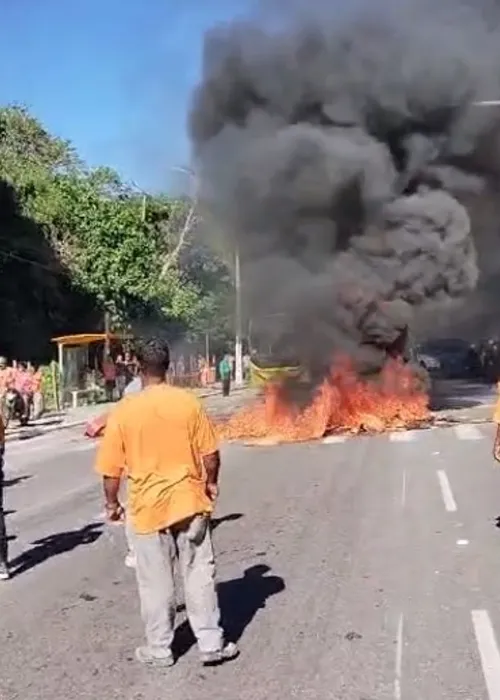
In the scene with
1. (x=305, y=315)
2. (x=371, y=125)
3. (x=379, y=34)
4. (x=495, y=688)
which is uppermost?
(x=379, y=34)

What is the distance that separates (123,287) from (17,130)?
993cm

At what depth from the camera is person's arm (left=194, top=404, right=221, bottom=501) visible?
214 inches

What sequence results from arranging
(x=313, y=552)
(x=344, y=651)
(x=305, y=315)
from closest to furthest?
1. (x=344, y=651)
2. (x=313, y=552)
3. (x=305, y=315)

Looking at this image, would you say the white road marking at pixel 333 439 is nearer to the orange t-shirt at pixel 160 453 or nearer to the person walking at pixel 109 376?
the orange t-shirt at pixel 160 453

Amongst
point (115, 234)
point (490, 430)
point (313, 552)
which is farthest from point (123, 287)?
point (313, 552)

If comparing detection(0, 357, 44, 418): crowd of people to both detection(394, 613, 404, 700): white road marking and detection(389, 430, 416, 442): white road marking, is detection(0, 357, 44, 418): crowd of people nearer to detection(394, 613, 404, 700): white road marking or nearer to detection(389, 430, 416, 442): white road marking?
detection(389, 430, 416, 442): white road marking

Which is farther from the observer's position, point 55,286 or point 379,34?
point 55,286

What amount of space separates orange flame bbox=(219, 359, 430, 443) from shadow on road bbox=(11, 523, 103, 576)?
946 centimetres

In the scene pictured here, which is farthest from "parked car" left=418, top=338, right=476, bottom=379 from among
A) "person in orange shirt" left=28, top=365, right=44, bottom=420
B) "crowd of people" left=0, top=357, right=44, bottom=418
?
"crowd of people" left=0, top=357, right=44, bottom=418

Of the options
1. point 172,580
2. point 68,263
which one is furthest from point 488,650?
point 68,263

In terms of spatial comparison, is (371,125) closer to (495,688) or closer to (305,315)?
(305,315)

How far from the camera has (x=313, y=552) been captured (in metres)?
8.46

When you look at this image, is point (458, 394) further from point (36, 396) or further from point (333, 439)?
point (333, 439)

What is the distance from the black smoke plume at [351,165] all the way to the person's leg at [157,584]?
17.4 meters
